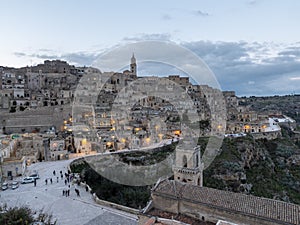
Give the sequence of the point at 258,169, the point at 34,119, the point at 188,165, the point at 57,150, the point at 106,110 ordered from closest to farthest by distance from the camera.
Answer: the point at 188,165 → the point at 57,150 → the point at 258,169 → the point at 34,119 → the point at 106,110

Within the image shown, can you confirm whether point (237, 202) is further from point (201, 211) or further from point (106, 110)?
point (106, 110)

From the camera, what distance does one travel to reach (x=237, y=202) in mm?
9680

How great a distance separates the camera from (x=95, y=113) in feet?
128

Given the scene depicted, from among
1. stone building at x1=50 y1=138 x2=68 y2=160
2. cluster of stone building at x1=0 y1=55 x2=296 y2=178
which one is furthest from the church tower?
stone building at x1=50 y1=138 x2=68 y2=160

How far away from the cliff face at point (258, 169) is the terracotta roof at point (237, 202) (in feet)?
47.9

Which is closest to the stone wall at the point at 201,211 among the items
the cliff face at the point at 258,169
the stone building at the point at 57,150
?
the cliff face at the point at 258,169

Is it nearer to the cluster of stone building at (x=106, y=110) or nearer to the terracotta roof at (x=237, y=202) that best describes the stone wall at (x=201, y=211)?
the terracotta roof at (x=237, y=202)

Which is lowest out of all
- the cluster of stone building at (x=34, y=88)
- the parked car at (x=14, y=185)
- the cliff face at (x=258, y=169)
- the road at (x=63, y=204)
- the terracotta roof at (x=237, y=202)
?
the cliff face at (x=258, y=169)

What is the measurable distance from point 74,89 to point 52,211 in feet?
123

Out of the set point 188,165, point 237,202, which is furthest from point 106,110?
point 237,202

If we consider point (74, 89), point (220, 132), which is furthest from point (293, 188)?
point (74, 89)

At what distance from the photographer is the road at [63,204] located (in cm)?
1227

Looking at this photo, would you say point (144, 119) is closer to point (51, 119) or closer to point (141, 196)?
point (51, 119)

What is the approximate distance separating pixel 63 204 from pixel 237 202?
9.26 m
